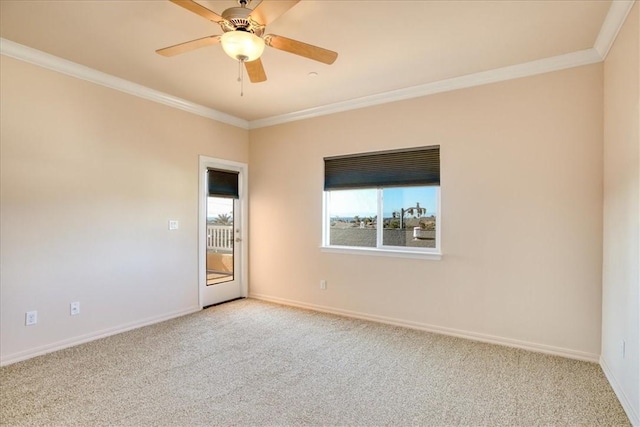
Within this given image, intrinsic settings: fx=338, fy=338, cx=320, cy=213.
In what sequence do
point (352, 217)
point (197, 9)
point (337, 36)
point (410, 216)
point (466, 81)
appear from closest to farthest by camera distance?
1. point (197, 9)
2. point (337, 36)
3. point (466, 81)
4. point (410, 216)
5. point (352, 217)

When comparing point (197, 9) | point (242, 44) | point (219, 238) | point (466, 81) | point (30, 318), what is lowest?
point (30, 318)

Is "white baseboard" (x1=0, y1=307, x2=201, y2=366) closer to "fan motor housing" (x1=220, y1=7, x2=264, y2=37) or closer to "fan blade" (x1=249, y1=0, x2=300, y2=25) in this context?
"fan motor housing" (x1=220, y1=7, x2=264, y2=37)

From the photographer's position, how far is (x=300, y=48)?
2.26m

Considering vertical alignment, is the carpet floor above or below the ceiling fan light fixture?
below

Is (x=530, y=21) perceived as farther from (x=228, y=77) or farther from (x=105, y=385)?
(x=105, y=385)

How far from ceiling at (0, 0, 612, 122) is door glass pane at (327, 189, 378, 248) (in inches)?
54.1

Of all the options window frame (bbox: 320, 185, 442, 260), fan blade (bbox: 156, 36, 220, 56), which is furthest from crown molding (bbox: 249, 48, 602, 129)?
fan blade (bbox: 156, 36, 220, 56)

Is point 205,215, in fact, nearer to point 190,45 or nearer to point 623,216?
point 190,45

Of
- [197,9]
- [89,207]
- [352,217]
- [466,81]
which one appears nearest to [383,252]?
[352,217]

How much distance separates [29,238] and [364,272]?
3.36 metres

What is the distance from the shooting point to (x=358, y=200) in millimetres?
4426

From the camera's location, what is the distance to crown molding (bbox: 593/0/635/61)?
7.30 ft

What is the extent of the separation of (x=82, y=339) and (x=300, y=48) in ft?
11.1

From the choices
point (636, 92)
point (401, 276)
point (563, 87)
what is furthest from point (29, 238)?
point (563, 87)
